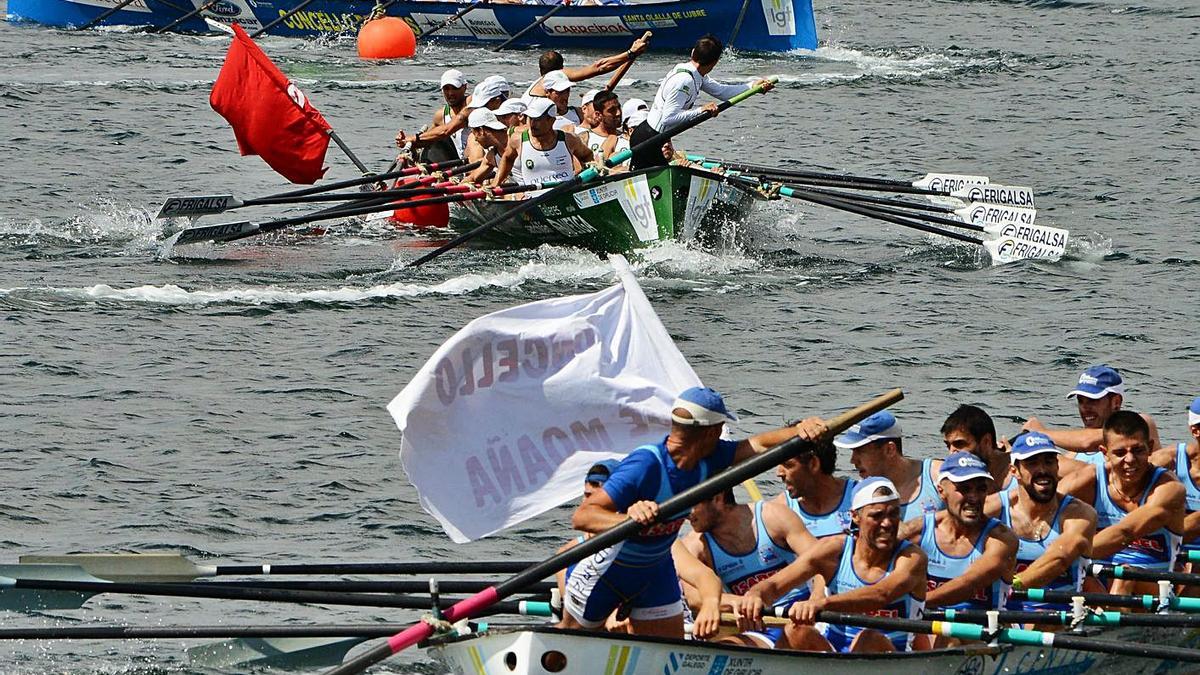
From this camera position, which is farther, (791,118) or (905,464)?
(791,118)

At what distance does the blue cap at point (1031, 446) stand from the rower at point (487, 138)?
1179 cm

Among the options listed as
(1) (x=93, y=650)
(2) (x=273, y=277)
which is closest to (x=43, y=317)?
(2) (x=273, y=277)

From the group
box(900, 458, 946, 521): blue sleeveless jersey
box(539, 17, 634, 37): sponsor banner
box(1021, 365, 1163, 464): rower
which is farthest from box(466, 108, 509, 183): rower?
box(539, 17, 634, 37): sponsor banner

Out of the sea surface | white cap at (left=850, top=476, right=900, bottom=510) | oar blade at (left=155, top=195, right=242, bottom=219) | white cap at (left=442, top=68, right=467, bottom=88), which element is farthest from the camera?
white cap at (left=442, top=68, right=467, bottom=88)

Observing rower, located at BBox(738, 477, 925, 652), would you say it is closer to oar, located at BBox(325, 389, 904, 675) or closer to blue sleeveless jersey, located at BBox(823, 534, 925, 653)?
blue sleeveless jersey, located at BBox(823, 534, 925, 653)

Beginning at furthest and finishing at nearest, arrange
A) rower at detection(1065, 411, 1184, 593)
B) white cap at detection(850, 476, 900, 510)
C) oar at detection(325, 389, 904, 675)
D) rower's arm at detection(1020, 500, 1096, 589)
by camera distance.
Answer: rower at detection(1065, 411, 1184, 593), rower's arm at detection(1020, 500, 1096, 589), white cap at detection(850, 476, 900, 510), oar at detection(325, 389, 904, 675)

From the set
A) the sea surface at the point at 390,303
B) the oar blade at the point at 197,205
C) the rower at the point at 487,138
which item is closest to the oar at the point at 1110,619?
the sea surface at the point at 390,303

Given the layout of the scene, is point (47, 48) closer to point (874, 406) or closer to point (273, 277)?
point (273, 277)

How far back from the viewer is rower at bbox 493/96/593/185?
19.8 m

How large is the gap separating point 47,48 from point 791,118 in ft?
58.3

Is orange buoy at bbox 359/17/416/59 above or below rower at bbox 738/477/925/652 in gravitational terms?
below

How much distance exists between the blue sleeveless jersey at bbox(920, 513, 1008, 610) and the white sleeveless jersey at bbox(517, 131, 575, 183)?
11104 mm

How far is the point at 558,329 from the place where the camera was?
998 cm

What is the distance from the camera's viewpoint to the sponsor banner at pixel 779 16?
3747cm
